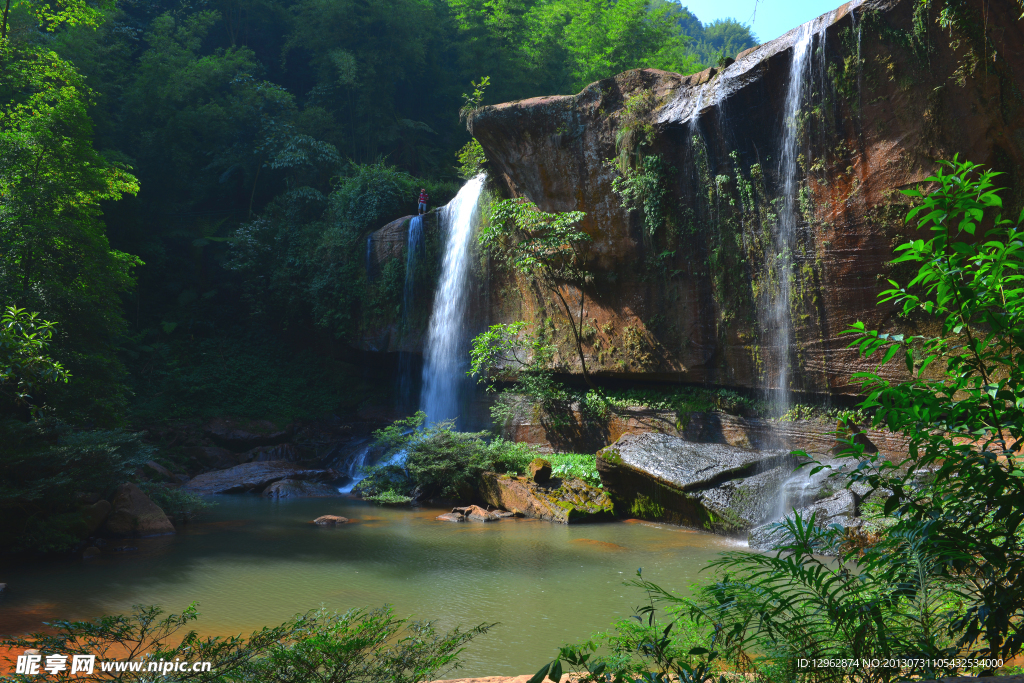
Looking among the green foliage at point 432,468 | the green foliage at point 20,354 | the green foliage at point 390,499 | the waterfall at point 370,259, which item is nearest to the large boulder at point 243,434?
the green foliage at point 432,468

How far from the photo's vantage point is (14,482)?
24.1 feet

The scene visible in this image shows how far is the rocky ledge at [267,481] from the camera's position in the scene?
42.0 ft

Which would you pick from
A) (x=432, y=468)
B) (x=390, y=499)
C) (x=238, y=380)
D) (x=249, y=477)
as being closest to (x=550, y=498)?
(x=432, y=468)

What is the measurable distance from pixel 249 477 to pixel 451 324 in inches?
243

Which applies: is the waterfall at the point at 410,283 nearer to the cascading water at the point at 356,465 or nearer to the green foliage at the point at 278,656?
the cascading water at the point at 356,465

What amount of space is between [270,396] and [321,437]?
272 cm

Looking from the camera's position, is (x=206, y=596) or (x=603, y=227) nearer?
(x=206, y=596)

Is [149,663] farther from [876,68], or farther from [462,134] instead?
[462,134]

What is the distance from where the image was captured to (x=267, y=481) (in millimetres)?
13258

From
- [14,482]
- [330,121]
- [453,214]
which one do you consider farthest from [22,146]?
[330,121]

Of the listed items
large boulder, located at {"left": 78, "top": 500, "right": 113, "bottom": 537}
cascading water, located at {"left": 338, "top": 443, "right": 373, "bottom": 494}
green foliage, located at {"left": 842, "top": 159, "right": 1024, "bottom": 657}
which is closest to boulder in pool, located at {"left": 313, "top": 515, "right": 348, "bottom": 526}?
large boulder, located at {"left": 78, "top": 500, "right": 113, "bottom": 537}

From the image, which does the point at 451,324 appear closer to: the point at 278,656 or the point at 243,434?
the point at 243,434

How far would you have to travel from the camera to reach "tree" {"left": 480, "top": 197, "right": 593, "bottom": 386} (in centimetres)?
1328

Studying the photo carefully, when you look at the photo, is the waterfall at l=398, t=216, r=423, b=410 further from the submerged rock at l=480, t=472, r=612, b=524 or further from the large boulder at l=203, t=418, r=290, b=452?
the submerged rock at l=480, t=472, r=612, b=524
